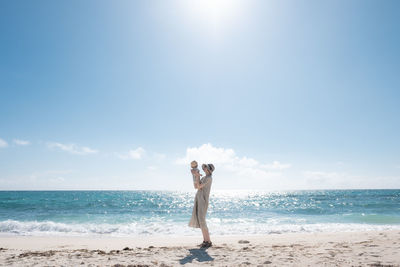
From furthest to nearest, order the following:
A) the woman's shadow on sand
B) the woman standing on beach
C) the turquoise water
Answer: the turquoise water
the woman standing on beach
the woman's shadow on sand

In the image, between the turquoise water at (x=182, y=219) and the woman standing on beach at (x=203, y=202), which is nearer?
the woman standing on beach at (x=203, y=202)

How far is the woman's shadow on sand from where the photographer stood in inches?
205

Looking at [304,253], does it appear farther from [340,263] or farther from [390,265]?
[390,265]

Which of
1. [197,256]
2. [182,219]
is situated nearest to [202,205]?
[197,256]

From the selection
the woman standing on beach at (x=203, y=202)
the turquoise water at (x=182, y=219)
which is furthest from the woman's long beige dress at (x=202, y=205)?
the turquoise water at (x=182, y=219)

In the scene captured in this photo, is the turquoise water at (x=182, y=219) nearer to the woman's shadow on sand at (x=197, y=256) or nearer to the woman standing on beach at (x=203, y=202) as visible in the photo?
the woman standing on beach at (x=203, y=202)

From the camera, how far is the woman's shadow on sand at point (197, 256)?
5.20 m

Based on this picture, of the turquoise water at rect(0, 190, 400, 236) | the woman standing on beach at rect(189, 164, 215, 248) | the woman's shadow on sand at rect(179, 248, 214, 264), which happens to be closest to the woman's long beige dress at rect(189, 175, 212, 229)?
the woman standing on beach at rect(189, 164, 215, 248)

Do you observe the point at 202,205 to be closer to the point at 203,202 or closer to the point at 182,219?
the point at 203,202

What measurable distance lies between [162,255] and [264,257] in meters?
2.20

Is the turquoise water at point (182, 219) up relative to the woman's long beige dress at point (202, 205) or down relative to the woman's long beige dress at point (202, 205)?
down

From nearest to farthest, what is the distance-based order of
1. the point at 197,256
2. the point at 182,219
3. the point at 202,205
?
the point at 197,256 < the point at 202,205 < the point at 182,219

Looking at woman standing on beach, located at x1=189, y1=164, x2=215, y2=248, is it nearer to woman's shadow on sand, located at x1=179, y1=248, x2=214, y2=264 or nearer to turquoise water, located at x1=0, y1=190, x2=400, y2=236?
woman's shadow on sand, located at x1=179, y1=248, x2=214, y2=264

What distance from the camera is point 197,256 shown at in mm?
5520
